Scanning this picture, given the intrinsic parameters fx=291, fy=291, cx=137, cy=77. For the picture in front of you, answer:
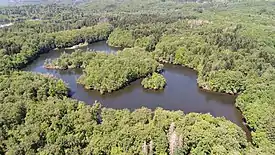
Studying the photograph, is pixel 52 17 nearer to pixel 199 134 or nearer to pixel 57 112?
pixel 57 112

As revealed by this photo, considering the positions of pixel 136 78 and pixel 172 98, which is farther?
pixel 136 78

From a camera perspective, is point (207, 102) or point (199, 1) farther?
point (199, 1)

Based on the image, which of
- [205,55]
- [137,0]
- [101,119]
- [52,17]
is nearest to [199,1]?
[137,0]

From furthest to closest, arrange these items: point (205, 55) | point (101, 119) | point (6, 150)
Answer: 1. point (205, 55)
2. point (101, 119)
3. point (6, 150)

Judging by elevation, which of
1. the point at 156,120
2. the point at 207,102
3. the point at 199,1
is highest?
the point at 199,1

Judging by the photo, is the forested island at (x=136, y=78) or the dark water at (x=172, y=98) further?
the dark water at (x=172, y=98)

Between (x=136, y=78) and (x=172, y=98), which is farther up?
(x=136, y=78)

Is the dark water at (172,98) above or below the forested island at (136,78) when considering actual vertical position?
below

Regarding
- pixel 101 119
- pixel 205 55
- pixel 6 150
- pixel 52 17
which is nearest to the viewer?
pixel 6 150
